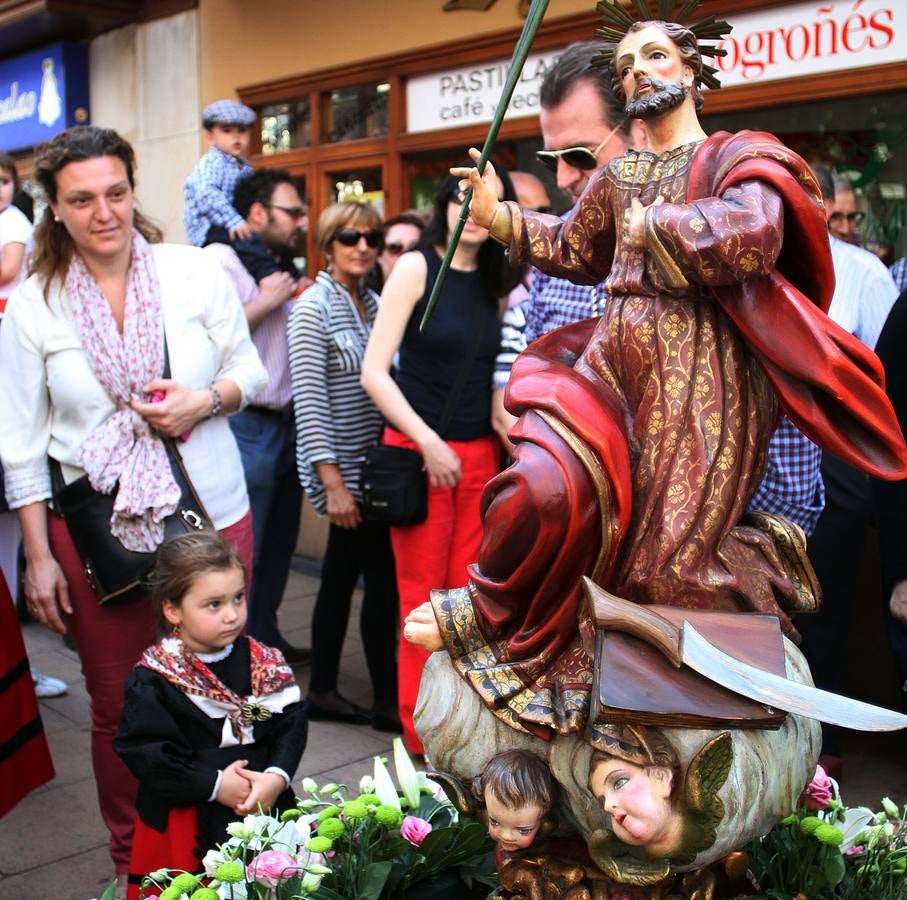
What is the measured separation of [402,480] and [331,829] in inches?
69.4

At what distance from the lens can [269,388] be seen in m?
4.80

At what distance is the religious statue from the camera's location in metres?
1.67

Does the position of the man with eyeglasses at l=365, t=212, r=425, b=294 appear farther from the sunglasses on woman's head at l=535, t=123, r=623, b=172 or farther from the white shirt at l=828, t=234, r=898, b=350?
the sunglasses on woman's head at l=535, t=123, r=623, b=172

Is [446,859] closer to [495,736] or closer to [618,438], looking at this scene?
[495,736]

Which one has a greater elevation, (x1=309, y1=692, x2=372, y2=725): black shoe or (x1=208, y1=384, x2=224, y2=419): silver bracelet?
(x1=208, y1=384, x2=224, y2=419): silver bracelet

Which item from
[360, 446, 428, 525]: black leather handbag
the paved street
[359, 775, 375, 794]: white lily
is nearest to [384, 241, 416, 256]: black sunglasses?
[360, 446, 428, 525]: black leather handbag

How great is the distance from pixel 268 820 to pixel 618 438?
112 cm

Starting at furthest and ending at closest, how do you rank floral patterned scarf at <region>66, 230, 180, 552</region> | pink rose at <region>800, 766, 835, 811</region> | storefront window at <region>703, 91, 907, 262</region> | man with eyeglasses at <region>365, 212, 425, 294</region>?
man with eyeglasses at <region>365, 212, 425, 294</region>, storefront window at <region>703, 91, 907, 262</region>, floral patterned scarf at <region>66, 230, 180, 552</region>, pink rose at <region>800, 766, 835, 811</region>

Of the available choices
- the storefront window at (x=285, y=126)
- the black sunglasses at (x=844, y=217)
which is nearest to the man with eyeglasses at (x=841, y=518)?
the black sunglasses at (x=844, y=217)

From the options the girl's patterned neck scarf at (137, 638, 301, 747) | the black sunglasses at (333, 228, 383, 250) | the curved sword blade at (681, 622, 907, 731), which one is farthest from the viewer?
the black sunglasses at (333, 228, 383, 250)

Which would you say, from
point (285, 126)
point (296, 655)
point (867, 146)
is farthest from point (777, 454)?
point (285, 126)

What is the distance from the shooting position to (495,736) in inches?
71.5

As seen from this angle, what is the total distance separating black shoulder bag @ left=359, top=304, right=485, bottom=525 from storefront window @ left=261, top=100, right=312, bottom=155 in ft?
14.2

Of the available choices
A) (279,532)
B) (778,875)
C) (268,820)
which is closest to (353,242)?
(279,532)
